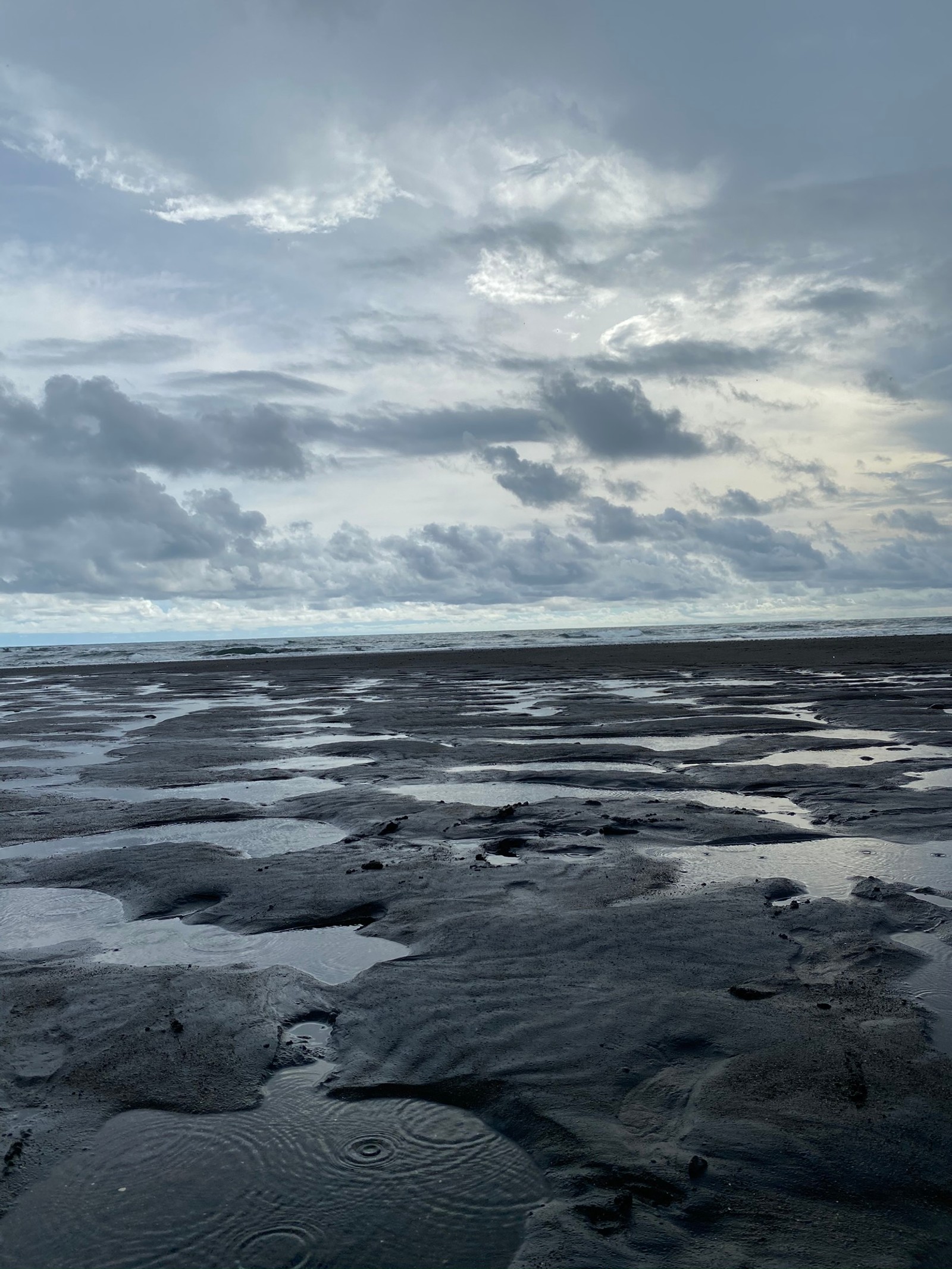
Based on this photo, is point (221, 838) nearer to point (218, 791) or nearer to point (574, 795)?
point (218, 791)

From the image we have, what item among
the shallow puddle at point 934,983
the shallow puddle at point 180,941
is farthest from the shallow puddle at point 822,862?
the shallow puddle at point 180,941

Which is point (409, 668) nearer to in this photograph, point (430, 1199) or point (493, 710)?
point (493, 710)

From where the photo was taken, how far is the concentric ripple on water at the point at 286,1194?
277cm

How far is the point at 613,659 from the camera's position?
155 ft

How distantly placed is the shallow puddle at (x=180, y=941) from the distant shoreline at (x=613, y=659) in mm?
28926

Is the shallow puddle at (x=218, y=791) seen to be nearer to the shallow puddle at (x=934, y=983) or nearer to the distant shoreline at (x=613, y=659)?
the shallow puddle at (x=934, y=983)

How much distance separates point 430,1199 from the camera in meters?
3.01

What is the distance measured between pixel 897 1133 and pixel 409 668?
3998 cm

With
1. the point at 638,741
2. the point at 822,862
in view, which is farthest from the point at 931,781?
the point at 638,741

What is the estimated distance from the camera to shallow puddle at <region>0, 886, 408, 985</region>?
17.4 feet

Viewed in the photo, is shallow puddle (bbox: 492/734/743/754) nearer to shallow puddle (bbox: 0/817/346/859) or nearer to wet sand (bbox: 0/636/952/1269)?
wet sand (bbox: 0/636/952/1269)

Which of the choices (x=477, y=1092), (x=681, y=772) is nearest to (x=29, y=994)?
(x=477, y=1092)

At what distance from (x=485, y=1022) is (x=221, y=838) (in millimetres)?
4812

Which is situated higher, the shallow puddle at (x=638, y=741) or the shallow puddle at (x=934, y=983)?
the shallow puddle at (x=934, y=983)
